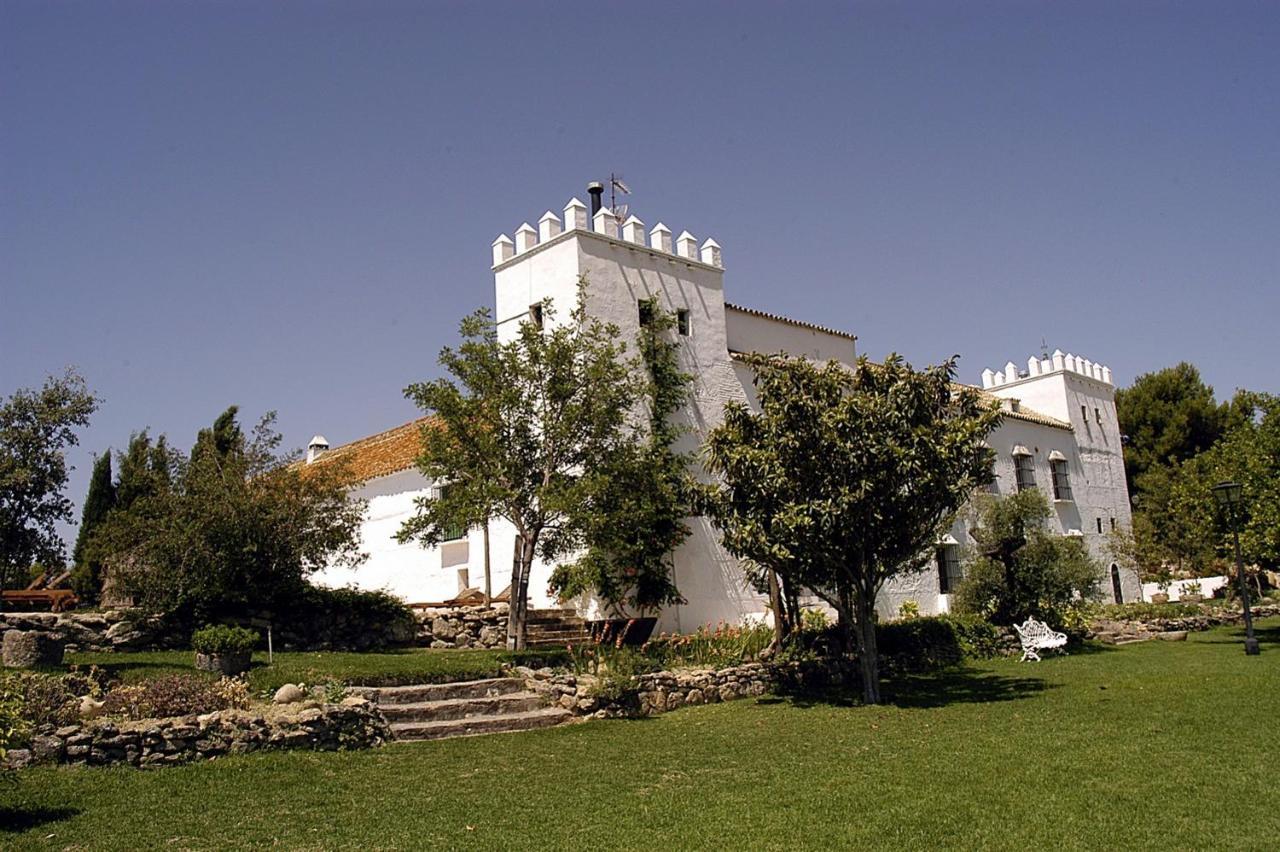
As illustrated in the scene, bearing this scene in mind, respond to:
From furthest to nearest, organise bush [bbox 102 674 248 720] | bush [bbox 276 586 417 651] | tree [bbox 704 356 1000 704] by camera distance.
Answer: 1. bush [bbox 276 586 417 651]
2. tree [bbox 704 356 1000 704]
3. bush [bbox 102 674 248 720]

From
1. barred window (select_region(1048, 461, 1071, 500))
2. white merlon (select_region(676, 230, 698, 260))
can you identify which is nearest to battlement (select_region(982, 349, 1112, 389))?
barred window (select_region(1048, 461, 1071, 500))

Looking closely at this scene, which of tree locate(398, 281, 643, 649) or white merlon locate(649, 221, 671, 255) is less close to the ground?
white merlon locate(649, 221, 671, 255)

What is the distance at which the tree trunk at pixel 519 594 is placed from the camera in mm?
17234

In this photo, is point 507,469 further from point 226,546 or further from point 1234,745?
point 1234,745

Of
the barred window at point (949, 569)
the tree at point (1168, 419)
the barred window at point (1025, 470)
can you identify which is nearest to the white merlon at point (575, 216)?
the barred window at point (949, 569)

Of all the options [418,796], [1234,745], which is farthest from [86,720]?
[1234,745]

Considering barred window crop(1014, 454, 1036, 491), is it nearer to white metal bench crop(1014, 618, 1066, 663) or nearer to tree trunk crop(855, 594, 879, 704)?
white metal bench crop(1014, 618, 1066, 663)

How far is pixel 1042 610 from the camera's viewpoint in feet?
75.5

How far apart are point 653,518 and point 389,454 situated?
38.8ft

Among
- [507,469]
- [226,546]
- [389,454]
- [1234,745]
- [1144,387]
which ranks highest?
[1144,387]

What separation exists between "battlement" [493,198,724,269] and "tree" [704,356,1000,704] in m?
7.74

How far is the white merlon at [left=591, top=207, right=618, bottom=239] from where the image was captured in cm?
2186

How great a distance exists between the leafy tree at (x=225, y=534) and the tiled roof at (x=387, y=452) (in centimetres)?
537

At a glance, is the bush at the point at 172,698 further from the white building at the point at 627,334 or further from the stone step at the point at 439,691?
the white building at the point at 627,334
